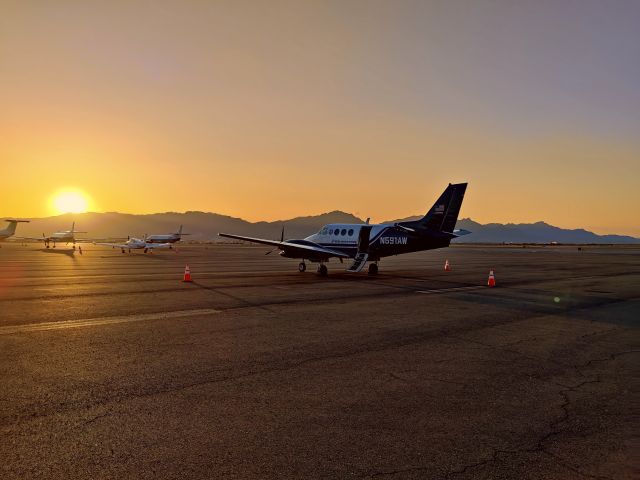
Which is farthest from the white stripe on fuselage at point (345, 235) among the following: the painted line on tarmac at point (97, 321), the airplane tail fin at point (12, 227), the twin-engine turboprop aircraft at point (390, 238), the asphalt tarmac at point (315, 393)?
the airplane tail fin at point (12, 227)

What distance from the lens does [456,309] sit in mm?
13508

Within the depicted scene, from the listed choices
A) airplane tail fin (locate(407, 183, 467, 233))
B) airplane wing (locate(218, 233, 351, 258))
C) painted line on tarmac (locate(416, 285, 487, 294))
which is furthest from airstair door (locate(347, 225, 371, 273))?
painted line on tarmac (locate(416, 285, 487, 294))

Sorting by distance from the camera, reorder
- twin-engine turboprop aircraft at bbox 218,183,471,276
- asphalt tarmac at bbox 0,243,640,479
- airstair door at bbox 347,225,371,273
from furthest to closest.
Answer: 1. airstair door at bbox 347,225,371,273
2. twin-engine turboprop aircraft at bbox 218,183,471,276
3. asphalt tarmac at bbox 0,243,640,479

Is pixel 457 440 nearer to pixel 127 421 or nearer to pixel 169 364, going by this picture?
pixel 127 421

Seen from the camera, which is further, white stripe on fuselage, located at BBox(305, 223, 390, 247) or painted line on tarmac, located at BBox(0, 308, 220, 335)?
white stripe on fuselage, located at BBox(305, 223, 390, 247)

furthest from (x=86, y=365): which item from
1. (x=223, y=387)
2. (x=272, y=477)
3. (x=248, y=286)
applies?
(x=248, y=286)

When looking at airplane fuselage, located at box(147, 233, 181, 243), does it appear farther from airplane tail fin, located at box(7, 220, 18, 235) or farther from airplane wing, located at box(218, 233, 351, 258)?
airplane wing, located at box(218, 233, 351, 258)

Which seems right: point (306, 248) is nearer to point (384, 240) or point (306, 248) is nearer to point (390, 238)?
point (384, 240)

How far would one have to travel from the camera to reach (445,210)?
25172mm

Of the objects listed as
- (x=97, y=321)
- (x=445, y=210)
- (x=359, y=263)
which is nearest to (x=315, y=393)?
(x=97, y=321)

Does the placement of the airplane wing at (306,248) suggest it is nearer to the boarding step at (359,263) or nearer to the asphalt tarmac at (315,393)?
the boarding step at (359,263)

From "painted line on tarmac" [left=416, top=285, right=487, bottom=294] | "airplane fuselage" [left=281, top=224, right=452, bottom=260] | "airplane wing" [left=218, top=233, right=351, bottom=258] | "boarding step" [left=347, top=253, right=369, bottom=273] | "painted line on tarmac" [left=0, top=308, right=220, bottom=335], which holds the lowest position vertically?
"painted line on tarmac" [left=0, top=308, right=220, bottom=335]

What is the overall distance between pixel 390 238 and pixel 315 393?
20133 millimetres

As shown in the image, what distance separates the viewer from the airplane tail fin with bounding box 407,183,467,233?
82.2ft
